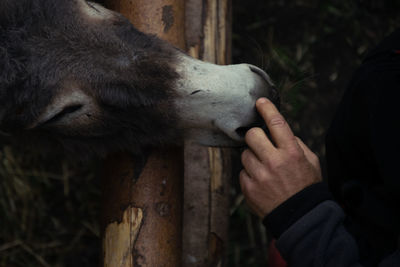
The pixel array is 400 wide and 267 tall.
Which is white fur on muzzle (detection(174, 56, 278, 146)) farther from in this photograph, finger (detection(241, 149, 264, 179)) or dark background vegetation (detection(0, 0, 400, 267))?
dark background vegetation (detection(0, 0, 400, 267))

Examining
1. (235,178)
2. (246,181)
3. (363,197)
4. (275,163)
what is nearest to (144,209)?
(246,181)

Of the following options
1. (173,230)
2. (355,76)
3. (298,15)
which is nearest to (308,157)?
(355,76)

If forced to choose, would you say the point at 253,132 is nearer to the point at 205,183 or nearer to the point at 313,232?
the point at 313,232

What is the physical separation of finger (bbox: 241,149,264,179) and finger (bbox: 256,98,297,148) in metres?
0.08

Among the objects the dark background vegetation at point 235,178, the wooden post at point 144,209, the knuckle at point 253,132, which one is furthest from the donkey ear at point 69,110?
the dark background vegetation at point 235,178

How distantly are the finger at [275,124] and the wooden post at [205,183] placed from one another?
49cm

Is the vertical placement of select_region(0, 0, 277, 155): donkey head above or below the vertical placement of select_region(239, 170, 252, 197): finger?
above

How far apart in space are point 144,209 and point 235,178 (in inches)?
43.0

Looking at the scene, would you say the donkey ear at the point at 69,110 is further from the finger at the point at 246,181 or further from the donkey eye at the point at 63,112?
the finger at the point at 246,181

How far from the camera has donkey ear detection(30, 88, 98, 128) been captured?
119 centimetres

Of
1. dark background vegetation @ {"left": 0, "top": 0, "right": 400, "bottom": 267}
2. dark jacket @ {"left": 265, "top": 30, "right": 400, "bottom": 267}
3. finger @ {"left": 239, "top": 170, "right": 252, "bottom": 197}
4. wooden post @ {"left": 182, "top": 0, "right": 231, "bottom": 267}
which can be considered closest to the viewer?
dark jacket @ {"left": 265, "top": 30, "right": 400, "bottom": 267}

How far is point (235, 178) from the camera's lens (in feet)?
7.76

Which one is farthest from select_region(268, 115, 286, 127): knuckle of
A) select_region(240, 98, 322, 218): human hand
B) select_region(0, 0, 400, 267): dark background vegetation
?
select_region(0, 0, 400, 267): dark background vegetation

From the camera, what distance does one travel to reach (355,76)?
4.59 ft
